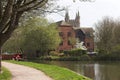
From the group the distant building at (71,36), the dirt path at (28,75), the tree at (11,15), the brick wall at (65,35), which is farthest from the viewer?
the brick wall at (65,35)

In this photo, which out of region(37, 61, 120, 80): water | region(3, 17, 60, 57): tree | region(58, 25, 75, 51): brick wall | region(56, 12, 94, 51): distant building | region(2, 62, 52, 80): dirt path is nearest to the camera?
→ region(2, 62, 52, 80): dirt path

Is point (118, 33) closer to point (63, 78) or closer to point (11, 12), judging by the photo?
point (63, 78)

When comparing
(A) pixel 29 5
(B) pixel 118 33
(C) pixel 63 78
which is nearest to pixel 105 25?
(B) pixel 118 33

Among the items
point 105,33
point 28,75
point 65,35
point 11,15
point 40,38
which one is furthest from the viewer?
point 65,35

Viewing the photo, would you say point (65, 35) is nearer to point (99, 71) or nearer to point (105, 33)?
point (105, 33)

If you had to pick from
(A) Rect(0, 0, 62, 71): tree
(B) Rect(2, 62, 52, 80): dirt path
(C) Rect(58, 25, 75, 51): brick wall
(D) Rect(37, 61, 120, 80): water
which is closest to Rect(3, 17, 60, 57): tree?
(C) Rect(58, 25, 75, 51): brick wall

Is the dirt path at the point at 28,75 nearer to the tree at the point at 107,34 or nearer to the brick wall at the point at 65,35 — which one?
the tree at the point at 107,34

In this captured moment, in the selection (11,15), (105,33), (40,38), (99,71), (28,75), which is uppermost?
(105,33)

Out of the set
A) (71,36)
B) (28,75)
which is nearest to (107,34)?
(71,36)

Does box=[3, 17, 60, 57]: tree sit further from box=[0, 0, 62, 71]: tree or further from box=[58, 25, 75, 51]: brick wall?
box=[0, 0, 62, 71]: tree

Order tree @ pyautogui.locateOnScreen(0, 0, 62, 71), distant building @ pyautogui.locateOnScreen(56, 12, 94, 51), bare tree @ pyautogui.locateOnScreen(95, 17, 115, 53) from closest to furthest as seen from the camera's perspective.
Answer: tree @ pyautogui.locateOnScreen(0, 0, 62, 71) → bare tree @ pyautogui.locateOnScreen(95, 17, 115, 53) → distant building @ pyautogui.locateOnScreen(56, 12, 94, 51)

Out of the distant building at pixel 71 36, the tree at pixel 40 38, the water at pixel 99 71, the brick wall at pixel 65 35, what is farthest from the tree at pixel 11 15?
the brick wall at pixel 65 35

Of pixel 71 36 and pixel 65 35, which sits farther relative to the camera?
pixel 71 36

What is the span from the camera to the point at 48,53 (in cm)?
8562
